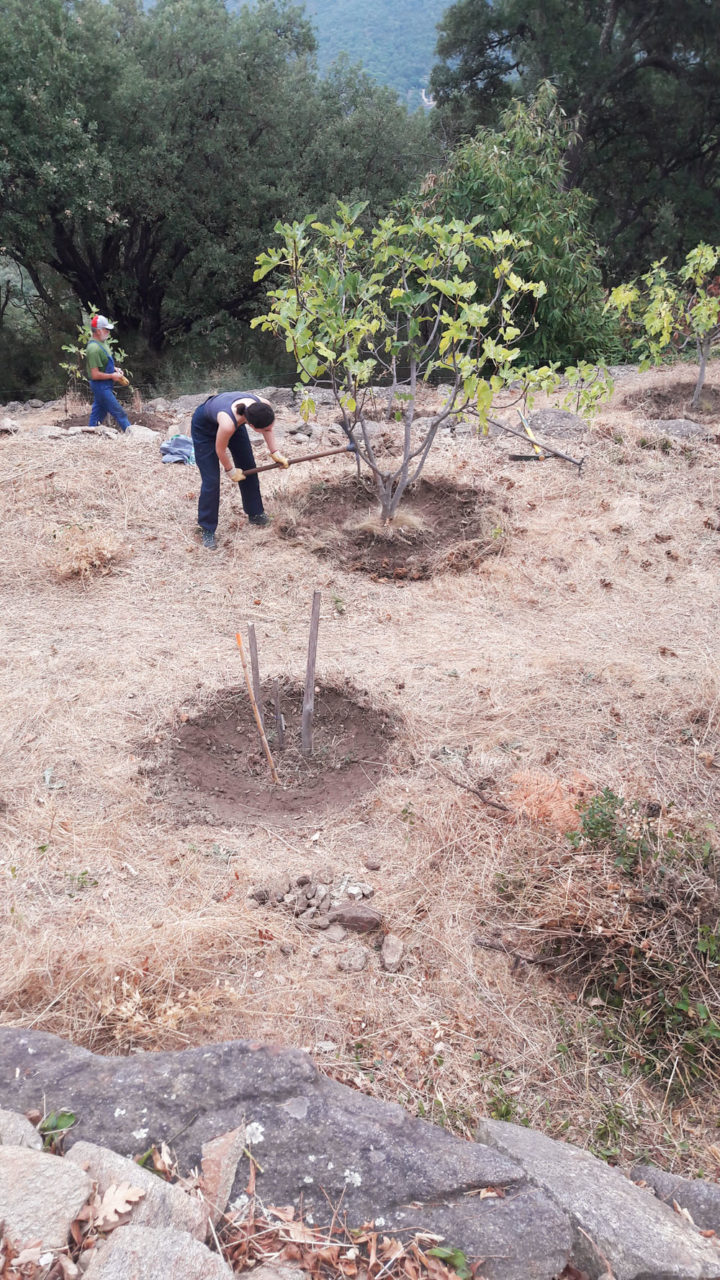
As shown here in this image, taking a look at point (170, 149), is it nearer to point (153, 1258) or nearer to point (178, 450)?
point (178, 450)

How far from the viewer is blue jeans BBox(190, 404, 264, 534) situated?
555cm

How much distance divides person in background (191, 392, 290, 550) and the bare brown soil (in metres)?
4.50

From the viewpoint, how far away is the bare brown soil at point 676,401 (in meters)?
8.13

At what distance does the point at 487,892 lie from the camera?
9.09ft

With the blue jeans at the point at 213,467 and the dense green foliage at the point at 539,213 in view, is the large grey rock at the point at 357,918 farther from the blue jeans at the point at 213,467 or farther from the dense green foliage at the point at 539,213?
the dense green foliage at the point at 539,213

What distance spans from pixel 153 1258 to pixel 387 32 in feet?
111

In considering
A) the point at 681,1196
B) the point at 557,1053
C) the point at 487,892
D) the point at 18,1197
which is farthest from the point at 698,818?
the point at 18,1197

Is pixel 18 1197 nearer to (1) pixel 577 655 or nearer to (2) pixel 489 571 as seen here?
(1) pixel 577 655

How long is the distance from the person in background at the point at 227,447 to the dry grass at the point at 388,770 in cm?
20

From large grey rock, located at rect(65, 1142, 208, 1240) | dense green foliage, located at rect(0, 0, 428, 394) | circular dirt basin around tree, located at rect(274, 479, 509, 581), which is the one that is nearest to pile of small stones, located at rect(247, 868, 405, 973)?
large grey rock, located at rect(65, 1142, 208, 1240)

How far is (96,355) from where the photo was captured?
746cm

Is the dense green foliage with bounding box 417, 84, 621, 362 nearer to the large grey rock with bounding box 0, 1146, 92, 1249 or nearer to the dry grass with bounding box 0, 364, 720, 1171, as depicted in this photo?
the dry grass with bounding box 0, 364, 720, 1171

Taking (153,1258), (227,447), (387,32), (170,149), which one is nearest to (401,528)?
(227,447)

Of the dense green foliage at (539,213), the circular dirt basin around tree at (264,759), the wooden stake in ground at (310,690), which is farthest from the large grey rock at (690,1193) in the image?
the dense green foliage at (539,213)
